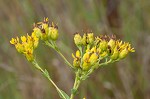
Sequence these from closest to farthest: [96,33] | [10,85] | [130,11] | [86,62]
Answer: [86,62], [10,85], [96,33], [130,11]

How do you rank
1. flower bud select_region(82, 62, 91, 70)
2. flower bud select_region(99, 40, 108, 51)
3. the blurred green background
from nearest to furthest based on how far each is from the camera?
flower bud select_region(82, 62, 91, 70) < flower bud select_region(99, 40, 108, 51) < the blurred green background

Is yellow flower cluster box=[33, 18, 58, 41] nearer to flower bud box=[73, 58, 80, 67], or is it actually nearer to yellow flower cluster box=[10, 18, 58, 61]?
yellow flower cluster box=[10, 18, 58, 61]

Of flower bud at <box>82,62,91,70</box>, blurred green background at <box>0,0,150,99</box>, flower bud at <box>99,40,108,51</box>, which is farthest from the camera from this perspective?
blurred green background at <box>0,0,150,99</box>

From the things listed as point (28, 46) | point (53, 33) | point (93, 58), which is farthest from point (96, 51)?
point (28, 46)

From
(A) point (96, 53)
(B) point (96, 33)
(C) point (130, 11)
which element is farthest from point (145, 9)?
(A) point (96, 53)

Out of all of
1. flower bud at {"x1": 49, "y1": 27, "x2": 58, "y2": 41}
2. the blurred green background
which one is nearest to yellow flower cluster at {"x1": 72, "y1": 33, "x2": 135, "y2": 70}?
flower bud at {"x1": 49, "y1": 27, "x2": 58, "y2": 41}

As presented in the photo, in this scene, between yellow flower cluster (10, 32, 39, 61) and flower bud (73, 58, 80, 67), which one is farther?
yellow flower cluster (10, 32, 39, 61)

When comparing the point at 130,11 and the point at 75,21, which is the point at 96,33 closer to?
the point at 75,21

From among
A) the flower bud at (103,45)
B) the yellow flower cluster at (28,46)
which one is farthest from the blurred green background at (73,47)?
the flower bud at (103,45)
